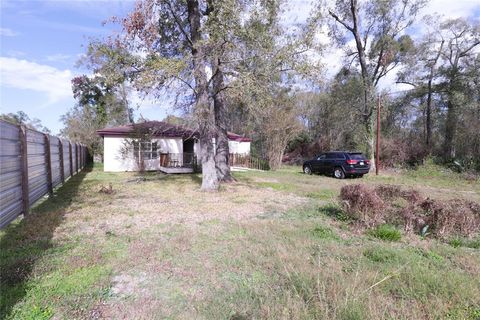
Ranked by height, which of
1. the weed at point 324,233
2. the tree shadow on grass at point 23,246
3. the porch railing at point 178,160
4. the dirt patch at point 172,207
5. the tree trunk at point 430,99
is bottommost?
the weed at point 324,233

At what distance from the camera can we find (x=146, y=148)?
18250mm

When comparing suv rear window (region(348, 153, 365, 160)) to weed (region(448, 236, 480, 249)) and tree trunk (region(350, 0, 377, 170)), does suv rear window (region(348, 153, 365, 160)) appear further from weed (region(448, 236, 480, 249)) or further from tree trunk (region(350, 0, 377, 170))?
weed (region(448, 236, 480, 249))

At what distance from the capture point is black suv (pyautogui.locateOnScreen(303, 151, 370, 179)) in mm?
15031

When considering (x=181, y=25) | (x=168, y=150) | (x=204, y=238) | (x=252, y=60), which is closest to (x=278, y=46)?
(x=252, y=60)

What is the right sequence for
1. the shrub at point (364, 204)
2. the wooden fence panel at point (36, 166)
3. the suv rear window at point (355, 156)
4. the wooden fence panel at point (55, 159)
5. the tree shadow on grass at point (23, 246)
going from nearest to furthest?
the tree shadow on grass at point (23, 246) < the shrub at point (364, 204) < the wooden fence panel at point (36, 166) < the wooden fence panel at point (55, 159) < the suv rear window at point (355, 156)

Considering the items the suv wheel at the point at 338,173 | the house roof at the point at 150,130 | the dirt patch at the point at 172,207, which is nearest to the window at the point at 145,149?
the house roof at the point at 150,130

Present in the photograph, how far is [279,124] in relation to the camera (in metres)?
20.6

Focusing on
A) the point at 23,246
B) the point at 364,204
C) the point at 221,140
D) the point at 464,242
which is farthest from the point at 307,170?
A: the point at 23,246

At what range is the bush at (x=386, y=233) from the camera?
4840mm

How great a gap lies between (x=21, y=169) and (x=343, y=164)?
45.5ft

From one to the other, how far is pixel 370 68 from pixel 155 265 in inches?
870

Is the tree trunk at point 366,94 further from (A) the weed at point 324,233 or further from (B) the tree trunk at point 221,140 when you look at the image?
(A) the weed at point 324,233

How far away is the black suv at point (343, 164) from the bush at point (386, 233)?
10.3m

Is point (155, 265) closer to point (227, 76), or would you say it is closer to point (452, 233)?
point (452, 233)
